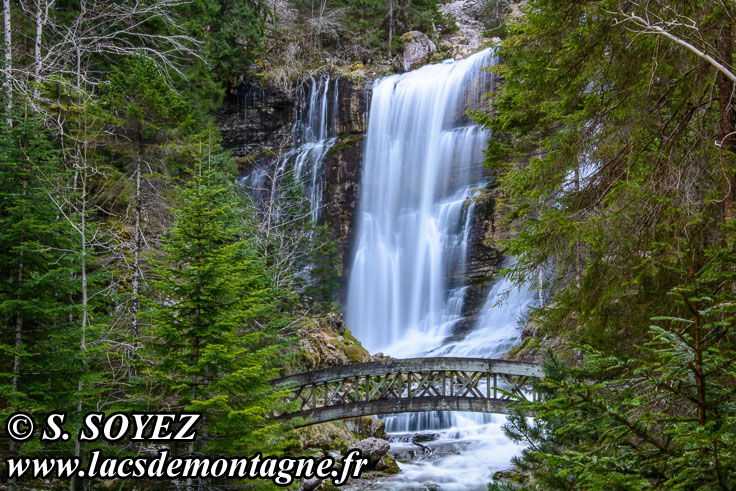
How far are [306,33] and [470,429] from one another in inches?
1182

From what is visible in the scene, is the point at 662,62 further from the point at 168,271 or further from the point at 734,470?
the point at 168,271

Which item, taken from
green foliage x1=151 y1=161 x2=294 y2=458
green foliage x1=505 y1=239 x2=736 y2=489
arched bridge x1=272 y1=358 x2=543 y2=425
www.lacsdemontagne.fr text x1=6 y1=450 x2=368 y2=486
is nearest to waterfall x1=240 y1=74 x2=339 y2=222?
arched bridge x1=272 y1=358 x2=543 y2=425

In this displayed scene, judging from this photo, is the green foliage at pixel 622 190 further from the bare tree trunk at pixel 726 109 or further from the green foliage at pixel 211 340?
the green foliage at pixel 211 340

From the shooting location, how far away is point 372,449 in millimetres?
14156

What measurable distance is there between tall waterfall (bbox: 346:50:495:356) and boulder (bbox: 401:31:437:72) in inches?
52.5

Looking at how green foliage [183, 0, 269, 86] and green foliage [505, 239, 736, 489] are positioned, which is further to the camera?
green foliage [183, 0, 269, 86]

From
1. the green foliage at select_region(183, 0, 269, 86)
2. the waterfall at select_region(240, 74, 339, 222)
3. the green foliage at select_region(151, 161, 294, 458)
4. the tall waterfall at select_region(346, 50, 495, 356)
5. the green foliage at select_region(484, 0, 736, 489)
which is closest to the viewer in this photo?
the green foliage at select_region(484, 0, 736, 489)

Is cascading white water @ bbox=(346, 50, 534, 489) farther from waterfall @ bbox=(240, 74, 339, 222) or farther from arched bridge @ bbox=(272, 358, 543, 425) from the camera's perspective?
arched bridge @ bbox=(272, 358, 543, 425)

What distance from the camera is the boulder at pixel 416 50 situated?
1407 inches

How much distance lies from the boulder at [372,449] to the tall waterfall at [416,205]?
1049 centimetres

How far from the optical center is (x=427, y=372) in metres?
13.2

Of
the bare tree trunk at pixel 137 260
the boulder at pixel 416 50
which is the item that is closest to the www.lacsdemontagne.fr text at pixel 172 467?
the bare tree trunk at pixel 137 260

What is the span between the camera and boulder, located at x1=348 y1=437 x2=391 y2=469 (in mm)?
13841

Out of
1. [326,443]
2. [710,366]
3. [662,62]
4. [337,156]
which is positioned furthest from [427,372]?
[337,156]
